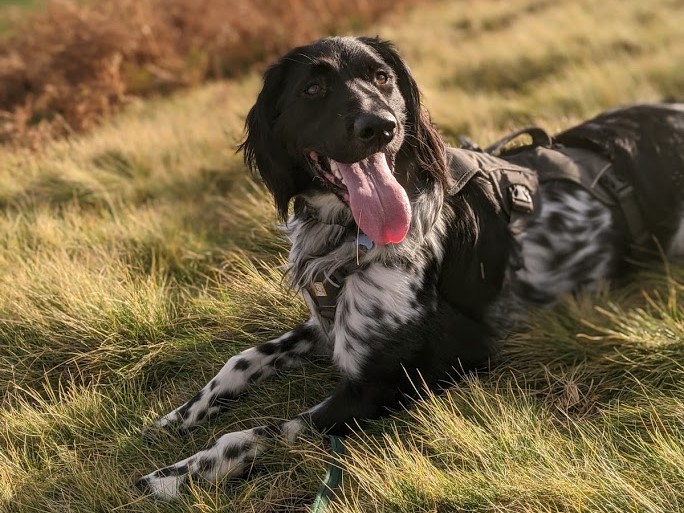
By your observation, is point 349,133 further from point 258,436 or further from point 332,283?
point 258,436

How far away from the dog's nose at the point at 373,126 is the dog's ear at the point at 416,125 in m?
0.26

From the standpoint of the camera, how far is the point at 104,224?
4.31 meters

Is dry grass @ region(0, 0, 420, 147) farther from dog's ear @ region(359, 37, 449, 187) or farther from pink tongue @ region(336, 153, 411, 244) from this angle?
pink tongue @ region(336, 153, 411, 244)

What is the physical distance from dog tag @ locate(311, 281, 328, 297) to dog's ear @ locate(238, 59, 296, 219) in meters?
0.28

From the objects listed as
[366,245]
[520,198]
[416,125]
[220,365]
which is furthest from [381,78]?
[220,365]

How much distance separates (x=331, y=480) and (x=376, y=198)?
3.02 ft

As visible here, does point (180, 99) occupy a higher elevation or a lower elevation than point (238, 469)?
higher

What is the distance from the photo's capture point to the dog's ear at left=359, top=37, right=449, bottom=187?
283cm

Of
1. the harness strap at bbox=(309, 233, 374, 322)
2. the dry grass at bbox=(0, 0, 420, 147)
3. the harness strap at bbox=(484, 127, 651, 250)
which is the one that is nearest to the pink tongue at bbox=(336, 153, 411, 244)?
the harness strap at bbox=(309, 233, 374, 322)

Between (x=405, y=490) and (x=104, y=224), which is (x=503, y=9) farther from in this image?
(x=405, y=490)

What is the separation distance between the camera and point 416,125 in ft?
9.39

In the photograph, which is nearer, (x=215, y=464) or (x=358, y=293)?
(x=215, y=464)

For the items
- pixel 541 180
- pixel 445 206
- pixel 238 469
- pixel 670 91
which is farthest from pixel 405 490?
pixel 670 91

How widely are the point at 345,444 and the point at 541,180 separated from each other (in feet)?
4.84
